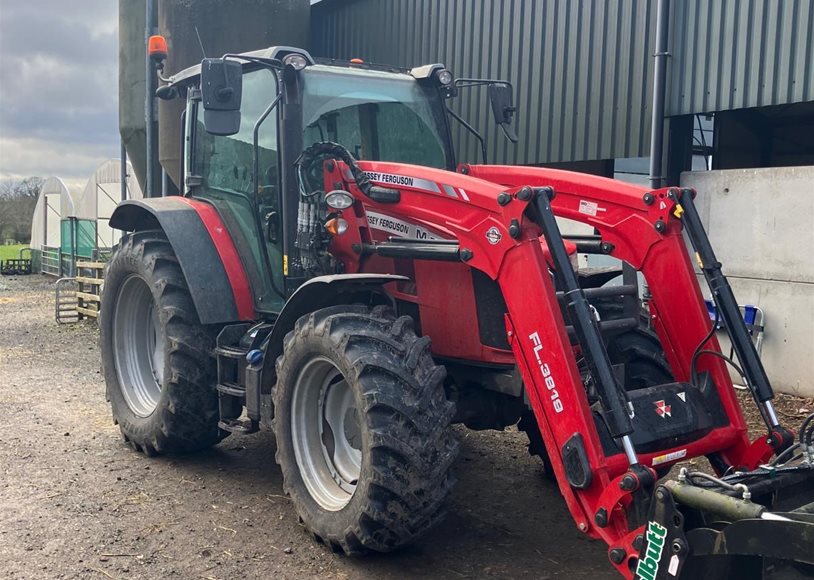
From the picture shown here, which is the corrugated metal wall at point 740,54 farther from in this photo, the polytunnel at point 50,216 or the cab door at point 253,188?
the polytunnel at point 50,216

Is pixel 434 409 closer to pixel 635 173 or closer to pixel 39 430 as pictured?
pixel 39 430

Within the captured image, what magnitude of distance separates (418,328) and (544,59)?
5867mm

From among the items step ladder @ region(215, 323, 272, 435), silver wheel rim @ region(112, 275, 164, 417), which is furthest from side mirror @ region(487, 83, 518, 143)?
silver wheel rim @ region(112, 275, 164, 417)

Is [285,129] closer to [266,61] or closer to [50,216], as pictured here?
[266,61]

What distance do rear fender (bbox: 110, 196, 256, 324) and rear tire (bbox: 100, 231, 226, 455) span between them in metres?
0.22

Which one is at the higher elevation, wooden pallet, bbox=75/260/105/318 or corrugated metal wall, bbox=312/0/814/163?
corrugated metal wall, bbox=312/0/814/163

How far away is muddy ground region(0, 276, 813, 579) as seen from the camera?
399 centimetres

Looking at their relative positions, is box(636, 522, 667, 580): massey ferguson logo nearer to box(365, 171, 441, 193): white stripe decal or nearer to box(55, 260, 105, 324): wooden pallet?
box(365, 171, 441, 193): white stripe decal

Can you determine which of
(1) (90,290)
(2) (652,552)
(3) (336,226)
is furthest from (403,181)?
(1) (90,290)

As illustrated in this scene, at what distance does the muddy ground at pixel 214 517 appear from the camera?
157 inches

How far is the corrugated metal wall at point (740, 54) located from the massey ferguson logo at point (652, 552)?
5.36m

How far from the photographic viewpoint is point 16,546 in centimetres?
422

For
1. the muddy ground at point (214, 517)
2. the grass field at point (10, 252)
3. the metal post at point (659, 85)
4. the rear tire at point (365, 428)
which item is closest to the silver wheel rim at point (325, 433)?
the rear tire at point (365, 428)

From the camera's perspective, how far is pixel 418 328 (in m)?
4.56
